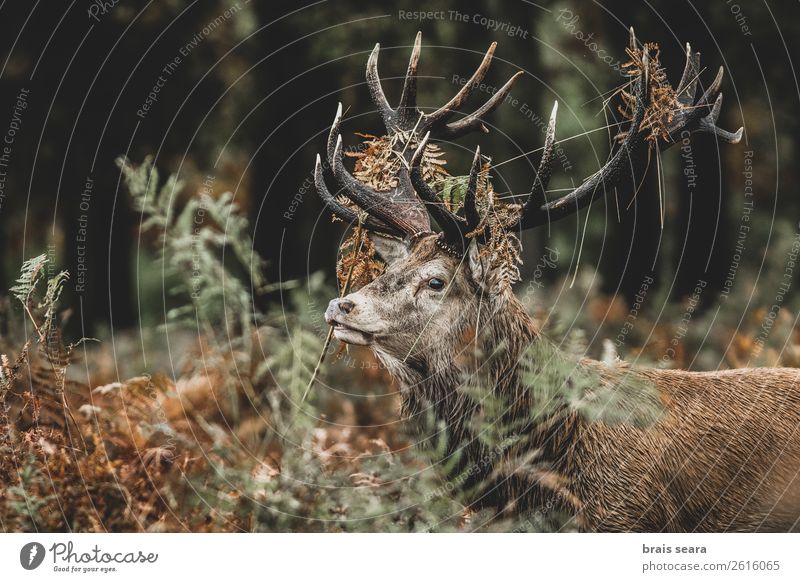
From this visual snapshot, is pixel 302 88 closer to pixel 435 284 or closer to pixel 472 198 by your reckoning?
pixel 435 284

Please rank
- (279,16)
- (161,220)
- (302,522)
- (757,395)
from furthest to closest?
(279,16)
(161,220)
(757,395)
(302,522)

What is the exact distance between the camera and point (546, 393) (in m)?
5.86

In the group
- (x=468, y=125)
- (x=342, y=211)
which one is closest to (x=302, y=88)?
(x=468, y=125)

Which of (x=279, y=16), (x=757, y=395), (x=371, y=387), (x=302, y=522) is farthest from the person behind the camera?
(x=279, y=16)

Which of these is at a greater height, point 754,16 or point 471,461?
point 754,16

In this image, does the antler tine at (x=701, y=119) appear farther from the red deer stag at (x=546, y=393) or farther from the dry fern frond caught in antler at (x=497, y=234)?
the dry fern frond caught in antler at (x=497, y=234)

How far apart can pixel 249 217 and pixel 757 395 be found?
34.6ft

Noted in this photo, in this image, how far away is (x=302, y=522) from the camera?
569cm

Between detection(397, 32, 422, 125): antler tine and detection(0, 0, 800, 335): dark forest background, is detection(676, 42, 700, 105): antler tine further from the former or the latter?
detection(0, 0, 800, 335): dark forest background

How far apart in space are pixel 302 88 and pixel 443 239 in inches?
373

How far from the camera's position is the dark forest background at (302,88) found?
1412 centimetres

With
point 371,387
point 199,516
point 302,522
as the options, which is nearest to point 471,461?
point 302,522

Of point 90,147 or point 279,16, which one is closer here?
point 279,16

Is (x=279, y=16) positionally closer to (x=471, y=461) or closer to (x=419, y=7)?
(x=419, y=7)
